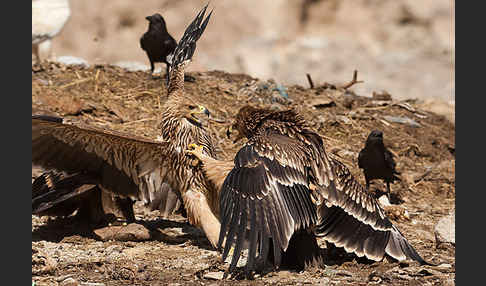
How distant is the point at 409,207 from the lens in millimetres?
7586

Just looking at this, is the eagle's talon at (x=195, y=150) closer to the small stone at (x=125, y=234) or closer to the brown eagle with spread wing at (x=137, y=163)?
the brown eagle with spread wing at (x=137, y=163)

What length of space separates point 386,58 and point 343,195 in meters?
8.53

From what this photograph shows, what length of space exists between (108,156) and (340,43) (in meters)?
7.73

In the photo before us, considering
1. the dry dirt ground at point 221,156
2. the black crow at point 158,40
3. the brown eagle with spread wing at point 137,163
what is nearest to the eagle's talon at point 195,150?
the brown eagle with spread wing at point 137,163

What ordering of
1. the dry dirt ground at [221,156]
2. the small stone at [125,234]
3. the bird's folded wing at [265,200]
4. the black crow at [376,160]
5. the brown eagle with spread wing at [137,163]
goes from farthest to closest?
the black crow at [376,160] < the small stone at [125,234] < the brown eagle with spread wing at [137,163] < the dry dirt ground at [221,156] < the bird's folded wing at [265,200]

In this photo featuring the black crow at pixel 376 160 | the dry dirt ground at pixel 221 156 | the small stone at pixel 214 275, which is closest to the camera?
the small stone at pixel 214 275

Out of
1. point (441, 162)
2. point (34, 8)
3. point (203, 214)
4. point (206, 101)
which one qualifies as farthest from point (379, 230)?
point (34, 8)

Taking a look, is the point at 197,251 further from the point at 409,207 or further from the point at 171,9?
the point at 171,9

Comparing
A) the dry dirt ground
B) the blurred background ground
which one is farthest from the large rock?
the blurred background ground

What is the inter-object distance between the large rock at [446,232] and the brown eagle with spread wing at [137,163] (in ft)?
5.99

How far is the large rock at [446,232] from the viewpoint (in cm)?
596

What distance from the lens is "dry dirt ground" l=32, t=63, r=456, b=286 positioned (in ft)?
16.9

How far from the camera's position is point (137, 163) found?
20.4 feet

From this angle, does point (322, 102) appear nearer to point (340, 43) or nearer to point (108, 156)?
point (340, 43)
